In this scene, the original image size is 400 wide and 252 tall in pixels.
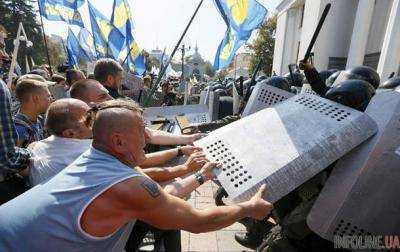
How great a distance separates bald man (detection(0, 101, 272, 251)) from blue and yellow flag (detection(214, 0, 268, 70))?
664 centimetres

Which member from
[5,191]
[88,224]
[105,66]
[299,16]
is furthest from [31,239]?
[299,16]

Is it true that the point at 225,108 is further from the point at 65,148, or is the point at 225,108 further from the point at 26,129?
the point at 65,148

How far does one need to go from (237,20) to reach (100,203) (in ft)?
24.8

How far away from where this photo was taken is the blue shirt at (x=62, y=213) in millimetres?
1577

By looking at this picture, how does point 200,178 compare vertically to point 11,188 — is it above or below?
above

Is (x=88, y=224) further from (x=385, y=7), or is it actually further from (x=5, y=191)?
(x=385, y=7)

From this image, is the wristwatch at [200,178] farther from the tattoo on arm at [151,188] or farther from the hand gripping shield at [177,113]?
the hand gripping shield at [177,113]

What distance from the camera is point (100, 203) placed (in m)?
1.57

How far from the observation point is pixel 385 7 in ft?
51.7

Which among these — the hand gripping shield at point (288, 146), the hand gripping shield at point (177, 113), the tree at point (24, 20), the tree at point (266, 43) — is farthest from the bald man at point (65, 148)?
the tree at point (24, 20)

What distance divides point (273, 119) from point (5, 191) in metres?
2.01

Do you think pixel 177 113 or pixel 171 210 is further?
pixel 177 113

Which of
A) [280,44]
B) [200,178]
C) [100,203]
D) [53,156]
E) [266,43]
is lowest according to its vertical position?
[266,43]

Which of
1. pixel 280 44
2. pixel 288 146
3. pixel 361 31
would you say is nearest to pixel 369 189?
pixel 288 146
